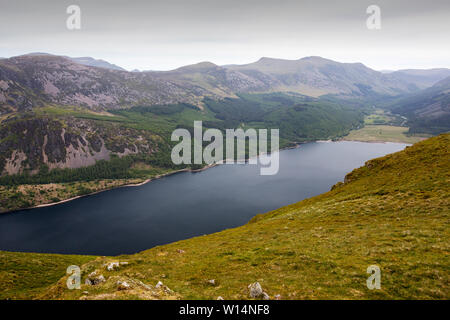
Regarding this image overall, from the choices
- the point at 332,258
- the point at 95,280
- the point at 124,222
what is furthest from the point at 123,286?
the point at 124,222

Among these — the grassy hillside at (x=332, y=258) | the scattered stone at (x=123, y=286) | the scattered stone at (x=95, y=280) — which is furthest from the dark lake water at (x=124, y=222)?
the scattered stone at (x=123, y=286)

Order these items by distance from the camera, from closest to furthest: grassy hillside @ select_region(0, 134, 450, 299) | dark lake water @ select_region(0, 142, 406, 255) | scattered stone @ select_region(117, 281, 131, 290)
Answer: grassy hillside @ select_region(0, 134, 450, 299) < scattered stone @ select_region(117, 281, 131, 290) < dark lake water @ select_region(0, 142, 406, 255)

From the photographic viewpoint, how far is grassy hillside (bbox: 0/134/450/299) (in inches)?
870

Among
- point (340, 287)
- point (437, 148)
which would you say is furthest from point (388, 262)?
point (437, 148)

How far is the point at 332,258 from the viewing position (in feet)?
94.9

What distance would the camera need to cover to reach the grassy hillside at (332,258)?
22.1 m

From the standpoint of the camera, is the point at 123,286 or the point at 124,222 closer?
the point at 123,286

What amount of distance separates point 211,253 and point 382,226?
27662mm

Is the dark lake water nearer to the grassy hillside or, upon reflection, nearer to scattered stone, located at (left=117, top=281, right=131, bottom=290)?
the grassy hillside

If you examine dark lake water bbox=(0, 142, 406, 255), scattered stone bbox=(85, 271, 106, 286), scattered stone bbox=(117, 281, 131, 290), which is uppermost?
scattered stone bbox=(117, 281, 131, 290)

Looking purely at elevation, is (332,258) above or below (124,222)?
above

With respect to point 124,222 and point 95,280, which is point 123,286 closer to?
point 95,280

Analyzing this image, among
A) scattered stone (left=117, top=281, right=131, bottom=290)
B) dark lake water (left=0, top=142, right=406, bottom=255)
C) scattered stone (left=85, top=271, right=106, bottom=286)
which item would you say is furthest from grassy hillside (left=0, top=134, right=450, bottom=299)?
dark lake water (left=0, top=142, right=406, bottom=255)
